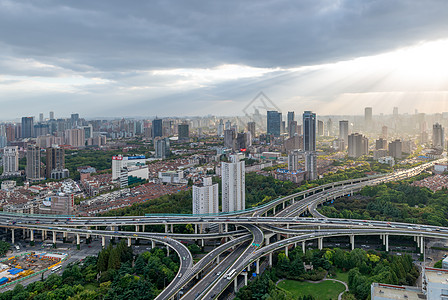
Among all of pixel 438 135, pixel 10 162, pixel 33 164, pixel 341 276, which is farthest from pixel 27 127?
pixel 341 276

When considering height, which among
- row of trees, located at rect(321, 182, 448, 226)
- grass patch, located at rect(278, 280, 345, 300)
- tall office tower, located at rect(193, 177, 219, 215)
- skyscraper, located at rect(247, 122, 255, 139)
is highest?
skyscraper, located at rect(247, 122, 255, 139)

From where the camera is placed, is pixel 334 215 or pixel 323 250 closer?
pixel 323 250

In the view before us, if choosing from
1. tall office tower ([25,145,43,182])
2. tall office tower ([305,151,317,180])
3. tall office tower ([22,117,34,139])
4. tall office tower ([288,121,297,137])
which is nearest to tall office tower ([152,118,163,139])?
tall office tower ([22,117,34,139])

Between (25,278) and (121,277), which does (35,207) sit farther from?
(121,277)

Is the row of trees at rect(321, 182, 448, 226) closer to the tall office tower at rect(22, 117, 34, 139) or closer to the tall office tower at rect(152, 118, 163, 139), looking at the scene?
the tall office tower at rect(152, 118, 163, 139)

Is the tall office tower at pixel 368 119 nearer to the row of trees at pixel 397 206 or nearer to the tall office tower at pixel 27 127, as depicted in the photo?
the row of trees at pixel 397 206

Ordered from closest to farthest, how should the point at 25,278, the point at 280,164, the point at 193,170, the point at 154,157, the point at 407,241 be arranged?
1. the point at 25,278
2. the point at 407,241
3. the point at 193,170
4. the point at 280,164
5. the point at 154,157

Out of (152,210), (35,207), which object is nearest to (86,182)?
(35,207)
